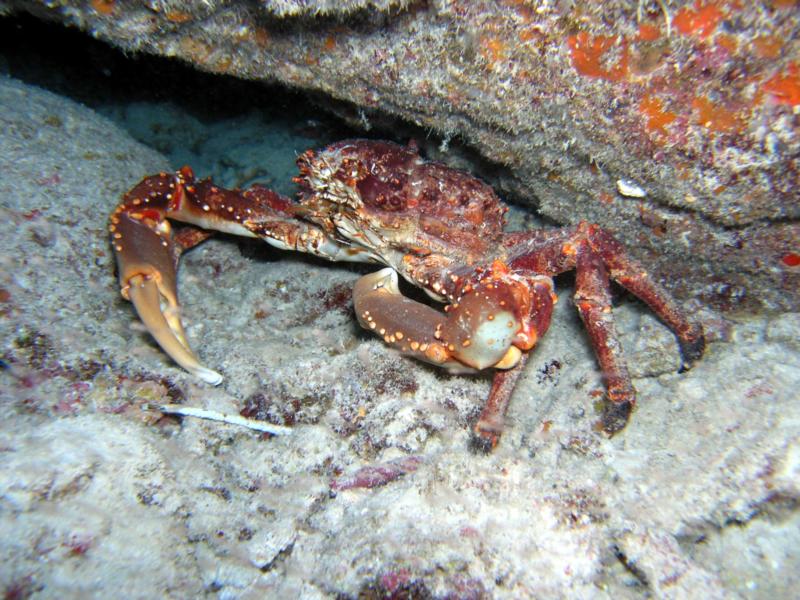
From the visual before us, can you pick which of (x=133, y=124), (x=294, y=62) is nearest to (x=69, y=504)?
(x=294, y=62)

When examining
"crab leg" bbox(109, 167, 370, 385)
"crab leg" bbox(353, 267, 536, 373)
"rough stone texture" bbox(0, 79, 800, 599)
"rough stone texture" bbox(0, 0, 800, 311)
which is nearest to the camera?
"rough stone texture" bbox(0, 79, 800, 599)

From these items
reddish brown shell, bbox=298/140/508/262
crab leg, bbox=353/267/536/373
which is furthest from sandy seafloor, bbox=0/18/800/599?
reddish brown shell, bbox=298/140/508/262

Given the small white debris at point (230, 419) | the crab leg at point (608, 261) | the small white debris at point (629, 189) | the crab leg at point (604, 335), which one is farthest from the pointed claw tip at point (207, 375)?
the small white debris at point (629, 189)

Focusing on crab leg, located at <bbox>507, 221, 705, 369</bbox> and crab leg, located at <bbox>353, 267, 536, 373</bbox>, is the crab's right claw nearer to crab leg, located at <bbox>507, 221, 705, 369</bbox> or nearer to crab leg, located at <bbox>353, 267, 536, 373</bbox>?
crab leg, located at <bbox>353, 267, 536, 373</bbox>

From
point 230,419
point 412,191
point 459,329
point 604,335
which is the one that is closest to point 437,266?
point 412,191

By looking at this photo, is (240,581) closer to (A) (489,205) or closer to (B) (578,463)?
(B) (578,463)

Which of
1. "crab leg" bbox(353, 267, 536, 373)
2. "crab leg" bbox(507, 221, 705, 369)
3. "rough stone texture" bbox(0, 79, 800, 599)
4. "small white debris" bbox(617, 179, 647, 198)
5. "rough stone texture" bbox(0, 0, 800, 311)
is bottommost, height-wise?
"rough stone texture" bbox(0, 79, 800, 599)
